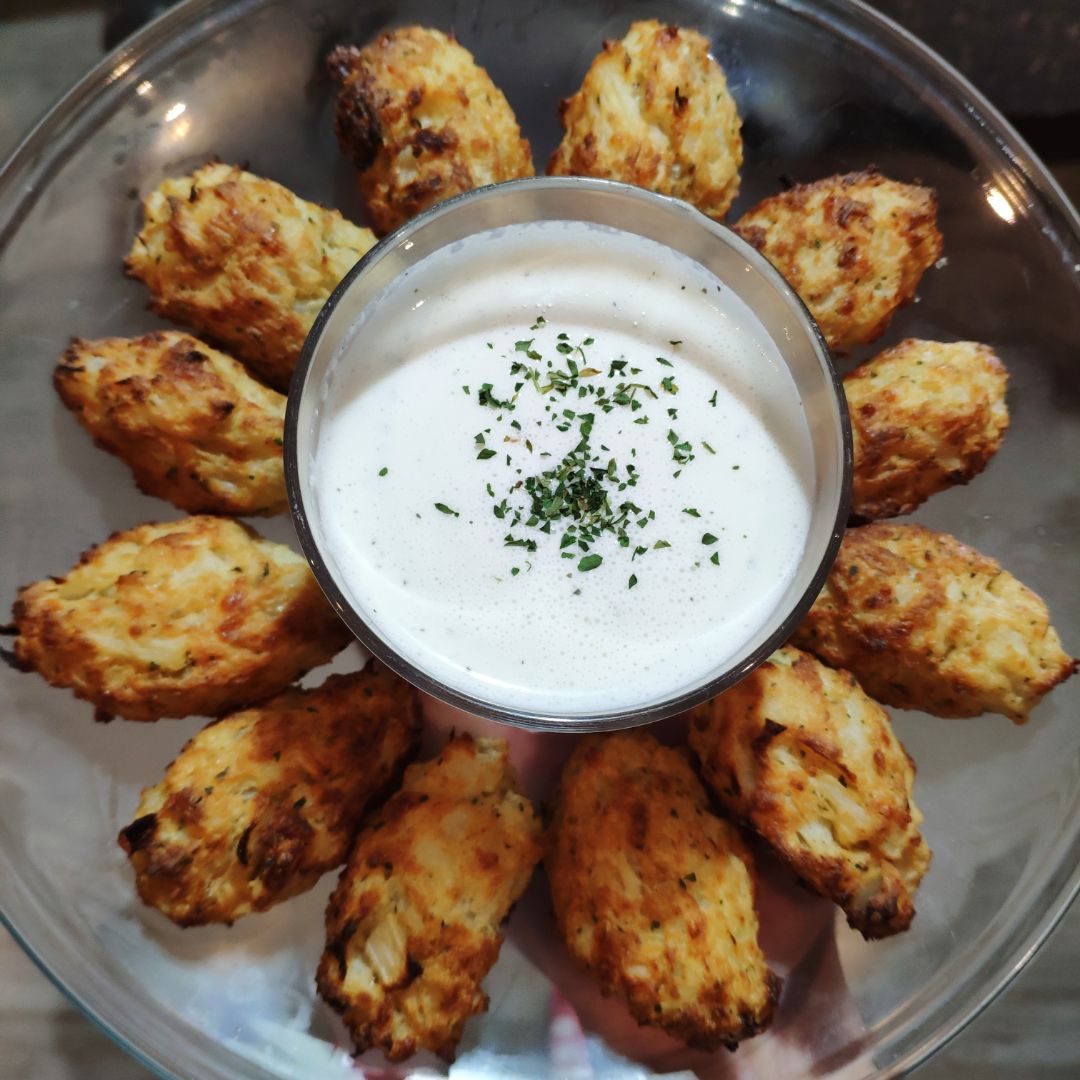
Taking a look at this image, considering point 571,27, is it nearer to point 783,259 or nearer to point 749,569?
point 783,259

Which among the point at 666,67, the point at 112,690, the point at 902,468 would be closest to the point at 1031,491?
the point at 902,468

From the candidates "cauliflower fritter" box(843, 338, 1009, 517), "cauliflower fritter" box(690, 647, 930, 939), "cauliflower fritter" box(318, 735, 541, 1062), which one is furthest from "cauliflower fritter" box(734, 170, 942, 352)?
"cauliflower fritter" box(318, 735, 541, 1062)

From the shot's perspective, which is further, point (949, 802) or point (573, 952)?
point (949, 802)

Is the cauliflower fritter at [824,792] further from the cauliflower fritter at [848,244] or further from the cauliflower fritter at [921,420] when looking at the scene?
the cauliflower fritter at [848,244]

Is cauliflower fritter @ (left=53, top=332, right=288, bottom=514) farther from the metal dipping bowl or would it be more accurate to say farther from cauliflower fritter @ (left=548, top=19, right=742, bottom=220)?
cauliflower fritter @ (left=548, top=19, right=742, bottom=220)

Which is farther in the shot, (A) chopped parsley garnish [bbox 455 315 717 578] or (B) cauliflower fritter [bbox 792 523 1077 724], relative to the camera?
(B) cauliflower fritter [bbox 792 523 1077 724]
